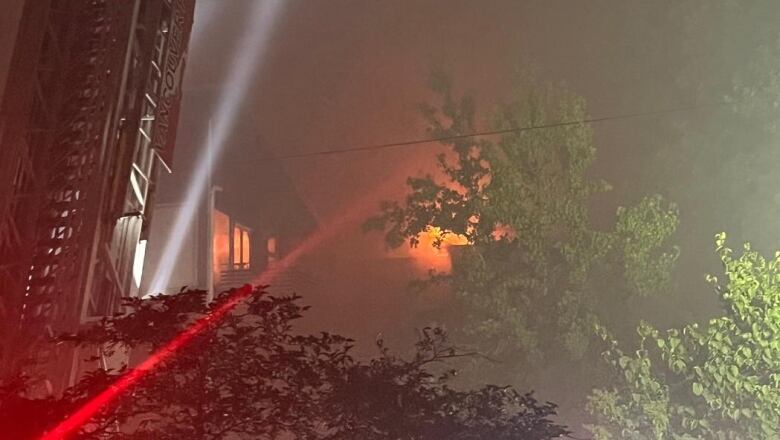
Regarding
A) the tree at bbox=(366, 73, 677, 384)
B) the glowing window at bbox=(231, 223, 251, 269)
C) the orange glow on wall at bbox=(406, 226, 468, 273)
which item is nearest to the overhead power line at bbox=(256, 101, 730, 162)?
the tree at bbox=(366, 73, 677, 384)

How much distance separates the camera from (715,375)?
119 inches

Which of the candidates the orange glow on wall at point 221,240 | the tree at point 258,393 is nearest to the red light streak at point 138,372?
the tree at point 258,393

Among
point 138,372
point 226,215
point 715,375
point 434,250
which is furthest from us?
point 226,215

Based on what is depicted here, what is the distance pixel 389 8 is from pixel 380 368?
3.10m

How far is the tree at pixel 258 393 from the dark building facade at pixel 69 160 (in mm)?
568

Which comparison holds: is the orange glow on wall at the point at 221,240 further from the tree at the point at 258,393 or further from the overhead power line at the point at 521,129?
the tree at the point at 258,393

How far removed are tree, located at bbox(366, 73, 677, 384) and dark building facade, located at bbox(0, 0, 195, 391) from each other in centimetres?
177

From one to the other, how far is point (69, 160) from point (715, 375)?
2.98m

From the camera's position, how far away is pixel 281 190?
14.1 feet


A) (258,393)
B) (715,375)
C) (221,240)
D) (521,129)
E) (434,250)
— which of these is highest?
(521,129)

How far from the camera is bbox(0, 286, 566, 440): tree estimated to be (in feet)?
4.32

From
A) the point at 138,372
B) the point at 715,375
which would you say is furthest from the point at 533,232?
the point at 138,372

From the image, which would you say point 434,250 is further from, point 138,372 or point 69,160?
point 138,372

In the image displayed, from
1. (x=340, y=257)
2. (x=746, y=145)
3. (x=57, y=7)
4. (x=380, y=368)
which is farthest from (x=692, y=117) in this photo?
(x=57, y=7)
